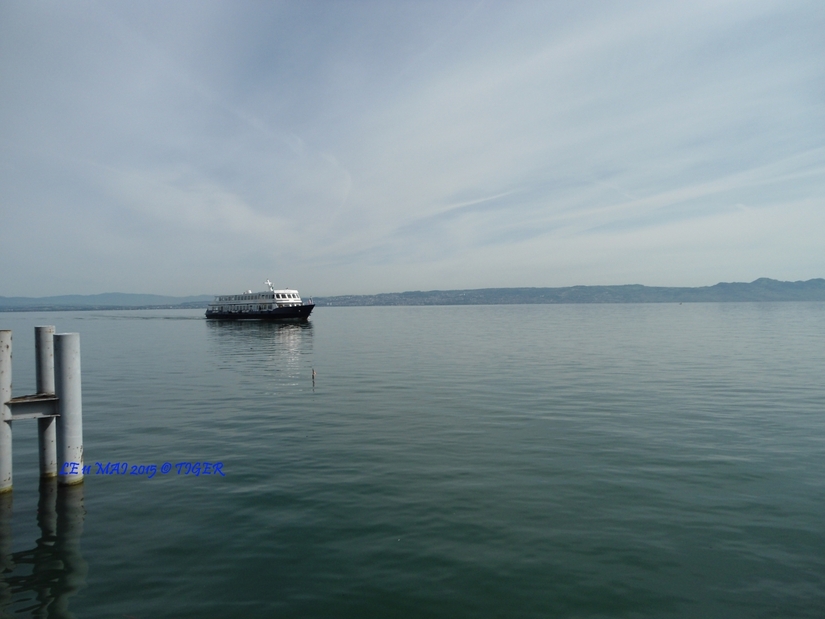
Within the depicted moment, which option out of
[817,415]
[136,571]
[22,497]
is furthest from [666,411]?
[22,497]

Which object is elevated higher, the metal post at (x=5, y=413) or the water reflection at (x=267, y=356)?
the metal post at (x=5, y=413)

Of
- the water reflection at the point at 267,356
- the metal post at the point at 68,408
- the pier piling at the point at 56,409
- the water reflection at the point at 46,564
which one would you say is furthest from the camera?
the water reflection at the point at 267,356

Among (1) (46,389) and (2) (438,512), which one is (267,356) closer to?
(1) (46,389)

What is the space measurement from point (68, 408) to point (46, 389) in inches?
35.0

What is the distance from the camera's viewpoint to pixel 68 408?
1235 centimetres

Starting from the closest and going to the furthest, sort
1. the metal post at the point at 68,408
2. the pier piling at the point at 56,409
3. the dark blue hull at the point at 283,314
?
the pier piling at the point at 56,409 → the metal post at the point at 68,408 → the dark blue hull at the point at 283,314

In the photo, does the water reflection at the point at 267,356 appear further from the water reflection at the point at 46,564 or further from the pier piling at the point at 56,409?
the water reflection at the point at 46,564

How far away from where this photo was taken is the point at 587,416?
20859mm

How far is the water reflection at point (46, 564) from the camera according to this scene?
784cm

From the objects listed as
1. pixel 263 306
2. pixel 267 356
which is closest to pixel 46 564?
pixel 267 356

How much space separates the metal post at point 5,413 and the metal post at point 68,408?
3.16 feet

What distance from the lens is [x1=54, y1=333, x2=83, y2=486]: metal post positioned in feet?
40.5

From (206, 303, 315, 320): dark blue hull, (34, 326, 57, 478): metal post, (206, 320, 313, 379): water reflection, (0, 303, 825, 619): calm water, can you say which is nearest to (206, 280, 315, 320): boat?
(206, 303, 315, 320): dark blue hull

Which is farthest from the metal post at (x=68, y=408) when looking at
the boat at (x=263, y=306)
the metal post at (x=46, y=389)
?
the boat at (x=263, y=306)
